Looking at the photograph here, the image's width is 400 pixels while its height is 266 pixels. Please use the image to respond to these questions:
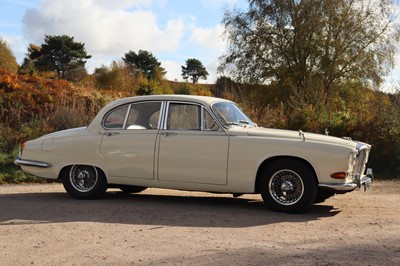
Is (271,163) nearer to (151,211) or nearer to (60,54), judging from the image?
(151,211)

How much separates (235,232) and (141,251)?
1.36 meters

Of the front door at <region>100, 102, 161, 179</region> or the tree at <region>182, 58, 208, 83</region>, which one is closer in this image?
the front door at <region>100, 102, 161, 179</region>

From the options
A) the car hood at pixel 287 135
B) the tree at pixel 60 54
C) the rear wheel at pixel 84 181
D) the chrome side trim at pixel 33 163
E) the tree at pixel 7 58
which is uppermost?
the tree at pixel 60 54

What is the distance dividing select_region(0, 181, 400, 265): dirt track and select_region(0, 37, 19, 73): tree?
99.0ft

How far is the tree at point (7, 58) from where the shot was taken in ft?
123

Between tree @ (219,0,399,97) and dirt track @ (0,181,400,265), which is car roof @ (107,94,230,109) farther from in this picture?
tree @ (219,0,399,97)

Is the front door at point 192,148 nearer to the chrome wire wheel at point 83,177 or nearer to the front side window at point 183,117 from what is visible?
the front side window at point 183,117

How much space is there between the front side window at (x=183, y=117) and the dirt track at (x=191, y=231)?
1.24m

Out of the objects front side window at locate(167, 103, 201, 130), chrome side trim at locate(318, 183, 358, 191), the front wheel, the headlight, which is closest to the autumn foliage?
front side window at locate(167, 103, 201, 130)

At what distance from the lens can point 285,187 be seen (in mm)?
7734

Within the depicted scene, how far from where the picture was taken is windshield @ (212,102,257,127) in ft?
27.2

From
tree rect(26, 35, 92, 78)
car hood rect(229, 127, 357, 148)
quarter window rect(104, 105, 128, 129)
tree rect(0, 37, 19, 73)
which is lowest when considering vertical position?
car hood rect(229, 127, 357, 148)

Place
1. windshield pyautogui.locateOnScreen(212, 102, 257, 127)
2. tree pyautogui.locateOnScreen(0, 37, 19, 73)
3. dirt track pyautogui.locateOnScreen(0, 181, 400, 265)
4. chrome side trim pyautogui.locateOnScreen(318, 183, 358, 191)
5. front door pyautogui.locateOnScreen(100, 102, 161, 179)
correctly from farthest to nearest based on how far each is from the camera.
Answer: tree pyautogui.locateOnScreen(0, 37, 19, 73) < front door pyautogui.locateOnScreen(100, 102, 161, 179) < windshield pyautogui.locateOnScreen(212, 102, 257, 127) < chrome side trim pyautogui.locateOnScreen(318, 183, 358, 191) < dirt track pyautogui.locateOnScreen(0, 181, 400, 265)

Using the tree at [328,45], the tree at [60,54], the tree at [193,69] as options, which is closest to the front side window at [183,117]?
the tree at [328,45]
